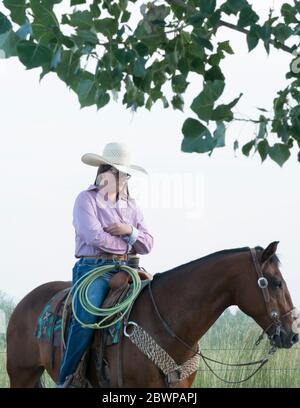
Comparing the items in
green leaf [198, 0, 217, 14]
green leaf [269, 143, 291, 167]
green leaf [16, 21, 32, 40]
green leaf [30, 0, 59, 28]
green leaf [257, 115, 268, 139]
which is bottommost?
green leaf [269, 143, 291, 167]

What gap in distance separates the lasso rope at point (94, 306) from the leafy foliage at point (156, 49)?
1.17m

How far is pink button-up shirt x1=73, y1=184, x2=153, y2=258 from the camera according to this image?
6.12 meters

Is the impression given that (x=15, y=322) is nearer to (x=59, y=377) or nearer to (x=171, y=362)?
(x=59, y=377)

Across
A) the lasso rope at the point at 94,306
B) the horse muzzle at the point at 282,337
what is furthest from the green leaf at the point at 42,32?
the horse muzzle at the point at 282,337

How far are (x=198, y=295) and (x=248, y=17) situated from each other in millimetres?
1823

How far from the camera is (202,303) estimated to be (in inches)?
229

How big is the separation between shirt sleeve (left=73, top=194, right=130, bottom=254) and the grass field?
8.91ft

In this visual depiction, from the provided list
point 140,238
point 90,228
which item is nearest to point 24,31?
point 90,228

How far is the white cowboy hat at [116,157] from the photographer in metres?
A: 6.36

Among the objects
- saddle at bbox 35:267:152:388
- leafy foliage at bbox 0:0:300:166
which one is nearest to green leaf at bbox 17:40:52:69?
leafy foliage at bbox 0:0:300:166

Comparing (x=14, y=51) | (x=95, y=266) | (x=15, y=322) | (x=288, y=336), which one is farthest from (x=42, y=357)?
(x=14, y=51)

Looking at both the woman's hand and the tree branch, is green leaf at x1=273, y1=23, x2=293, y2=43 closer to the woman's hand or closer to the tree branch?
the tree branch

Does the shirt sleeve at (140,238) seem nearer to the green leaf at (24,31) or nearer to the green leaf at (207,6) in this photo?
the green leaf at (207,6)

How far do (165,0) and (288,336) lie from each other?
2324 millimetres
